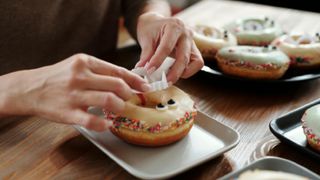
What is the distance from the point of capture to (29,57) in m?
1.41

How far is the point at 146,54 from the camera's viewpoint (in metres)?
1.17

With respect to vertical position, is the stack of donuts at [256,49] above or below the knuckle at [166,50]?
below

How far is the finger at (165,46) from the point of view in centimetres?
110

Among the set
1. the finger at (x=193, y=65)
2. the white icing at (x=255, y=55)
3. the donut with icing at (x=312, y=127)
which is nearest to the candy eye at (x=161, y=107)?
the finger at (x=193, y=65)

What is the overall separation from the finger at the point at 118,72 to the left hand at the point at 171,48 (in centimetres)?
15

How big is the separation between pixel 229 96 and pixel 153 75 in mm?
290

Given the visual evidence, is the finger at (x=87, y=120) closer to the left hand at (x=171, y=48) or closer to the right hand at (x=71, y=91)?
the right hand at (x=71, y=91)

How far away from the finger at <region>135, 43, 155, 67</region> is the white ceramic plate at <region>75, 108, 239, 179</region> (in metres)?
0.22

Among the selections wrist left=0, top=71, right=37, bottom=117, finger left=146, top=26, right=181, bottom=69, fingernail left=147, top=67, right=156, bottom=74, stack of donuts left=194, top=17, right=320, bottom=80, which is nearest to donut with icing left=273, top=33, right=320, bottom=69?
stack of donuts left=194, top=17, right=320, bottom=80

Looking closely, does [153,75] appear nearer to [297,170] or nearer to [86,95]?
[86,95]

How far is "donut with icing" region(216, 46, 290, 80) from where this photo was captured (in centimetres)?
128

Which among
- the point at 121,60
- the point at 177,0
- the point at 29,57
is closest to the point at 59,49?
the point at 29,57

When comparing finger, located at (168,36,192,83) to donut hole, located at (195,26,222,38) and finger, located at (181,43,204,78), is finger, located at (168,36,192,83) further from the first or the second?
donut hole, located at (195,26,222,38)

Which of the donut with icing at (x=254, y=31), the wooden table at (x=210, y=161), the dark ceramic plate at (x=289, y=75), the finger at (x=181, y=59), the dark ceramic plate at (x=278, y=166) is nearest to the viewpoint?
the dark ceramic plate at (x=278, y=166)
